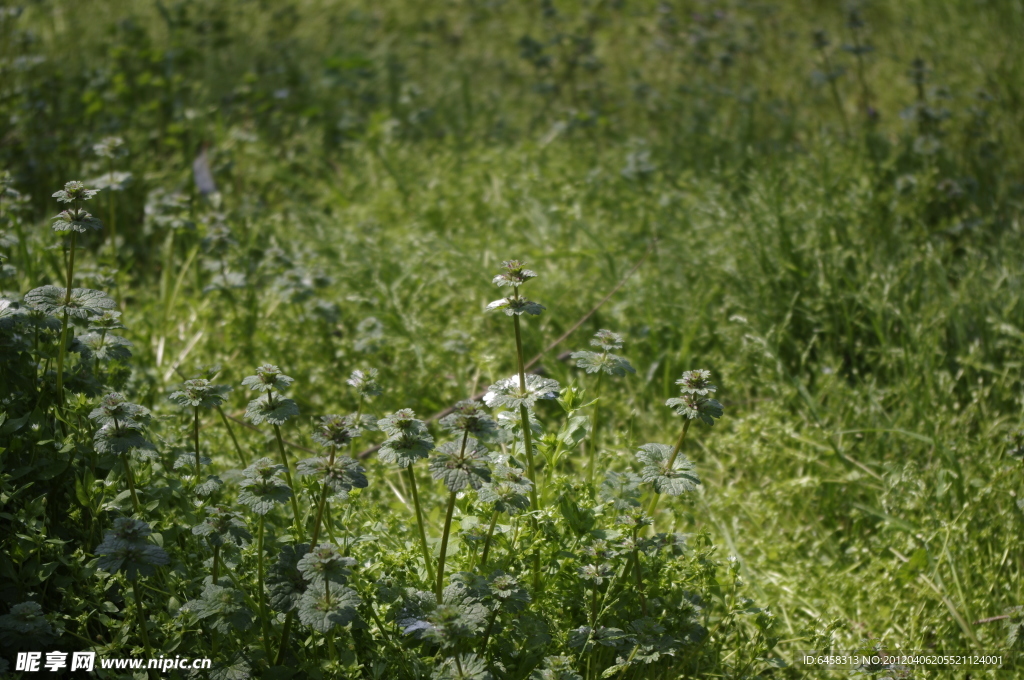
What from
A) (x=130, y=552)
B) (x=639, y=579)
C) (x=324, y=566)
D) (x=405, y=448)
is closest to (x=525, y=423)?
(x=405, y=448)

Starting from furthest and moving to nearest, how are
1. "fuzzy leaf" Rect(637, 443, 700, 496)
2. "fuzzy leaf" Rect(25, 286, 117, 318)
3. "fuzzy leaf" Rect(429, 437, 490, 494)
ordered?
"fuzzy leaf" Rect(25, 286, 117, 318) < "fuzzy leaf" Rect(637, 443, 700, 496) < "fuzzy leaf" Rect(429, 437, 490, 494)

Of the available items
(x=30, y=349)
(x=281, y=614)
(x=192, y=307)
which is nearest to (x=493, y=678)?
(x=281, y=614)

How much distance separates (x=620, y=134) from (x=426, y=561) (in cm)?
380

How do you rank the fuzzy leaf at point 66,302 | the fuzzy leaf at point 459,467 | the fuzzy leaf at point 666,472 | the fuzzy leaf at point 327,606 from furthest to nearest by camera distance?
the fuzzy leaf at point 66,302 < the fuzzy leaf at point 666,472 < the fuzzy leaf at point 459,467 < the fuzzy leaf at point 327,606

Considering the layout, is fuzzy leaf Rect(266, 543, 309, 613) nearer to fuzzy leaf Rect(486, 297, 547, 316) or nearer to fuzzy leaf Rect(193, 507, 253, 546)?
fuzzy leaf Rect(193, 507, 253, 546)

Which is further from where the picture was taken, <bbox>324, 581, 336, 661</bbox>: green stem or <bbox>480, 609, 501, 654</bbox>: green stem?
<bbox>480, 609, 501, 654</bbox>: green stem

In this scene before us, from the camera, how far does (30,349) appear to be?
217 centimetres

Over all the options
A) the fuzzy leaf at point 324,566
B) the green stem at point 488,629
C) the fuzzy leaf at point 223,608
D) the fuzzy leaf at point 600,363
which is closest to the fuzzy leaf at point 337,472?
the fuzzy leaf at point 324,566

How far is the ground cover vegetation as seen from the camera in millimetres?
1876

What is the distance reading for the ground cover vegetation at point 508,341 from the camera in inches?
73.9

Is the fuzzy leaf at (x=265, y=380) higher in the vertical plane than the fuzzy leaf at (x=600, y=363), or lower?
lower

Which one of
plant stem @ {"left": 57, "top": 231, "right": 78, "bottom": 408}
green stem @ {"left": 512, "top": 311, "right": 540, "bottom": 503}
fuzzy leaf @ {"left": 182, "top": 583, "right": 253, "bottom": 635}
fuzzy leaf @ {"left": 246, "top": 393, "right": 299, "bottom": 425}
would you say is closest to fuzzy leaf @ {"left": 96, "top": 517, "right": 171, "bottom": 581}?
A: fuzzy leaf @ {"left": 182, "top": 583, "right": 253, "bottom": 635}

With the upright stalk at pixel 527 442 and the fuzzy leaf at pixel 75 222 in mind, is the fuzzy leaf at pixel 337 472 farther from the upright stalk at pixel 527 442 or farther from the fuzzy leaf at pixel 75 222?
the fuzzy leaf at pixel 75 222

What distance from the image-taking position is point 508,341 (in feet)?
11.0
